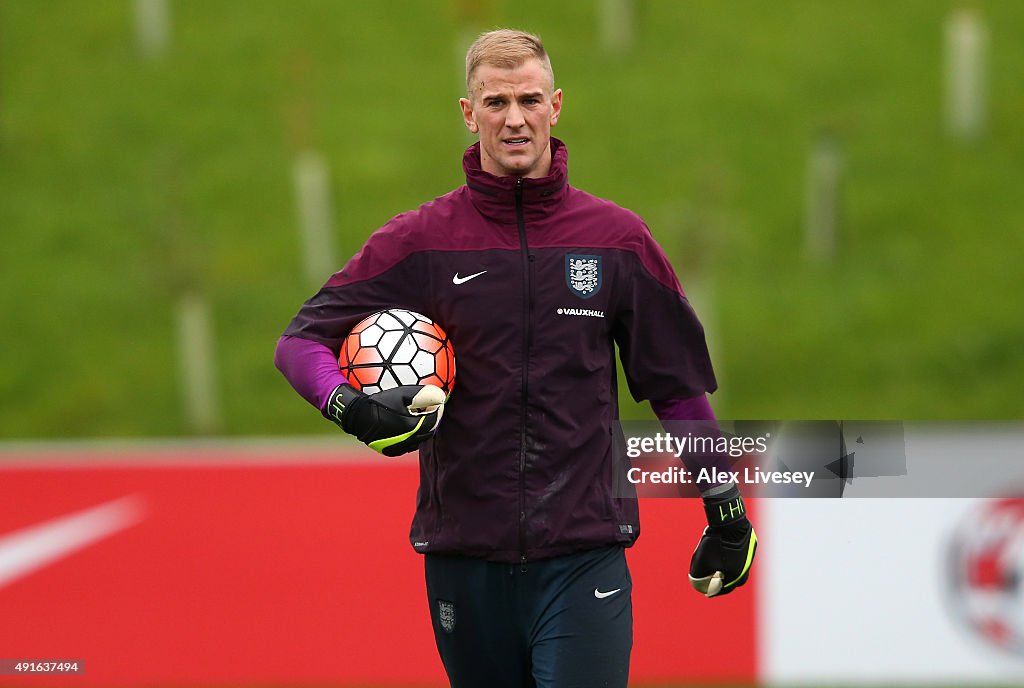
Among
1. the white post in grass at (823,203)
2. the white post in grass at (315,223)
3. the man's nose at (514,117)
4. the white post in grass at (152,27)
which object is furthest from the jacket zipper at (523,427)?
the white post in grass at (152,27)

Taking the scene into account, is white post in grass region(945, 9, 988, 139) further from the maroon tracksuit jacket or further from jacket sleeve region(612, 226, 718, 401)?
the maroon tracksuit jacket

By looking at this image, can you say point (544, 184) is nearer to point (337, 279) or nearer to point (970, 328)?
point (337, 279)

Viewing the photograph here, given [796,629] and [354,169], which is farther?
[354,169]

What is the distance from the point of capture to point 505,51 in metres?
3.63

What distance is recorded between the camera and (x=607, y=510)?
3719 mm

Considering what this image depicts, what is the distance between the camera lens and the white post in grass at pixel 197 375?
14.2m

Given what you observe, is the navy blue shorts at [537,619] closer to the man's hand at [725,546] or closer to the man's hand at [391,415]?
the man's hand at [725,546]

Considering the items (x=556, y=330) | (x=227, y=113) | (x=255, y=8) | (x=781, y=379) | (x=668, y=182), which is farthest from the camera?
(x=255, y=8)

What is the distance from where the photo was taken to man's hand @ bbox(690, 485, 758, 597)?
3906mm

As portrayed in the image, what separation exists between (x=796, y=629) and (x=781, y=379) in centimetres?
797

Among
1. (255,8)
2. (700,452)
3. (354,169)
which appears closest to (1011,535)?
(700,452)

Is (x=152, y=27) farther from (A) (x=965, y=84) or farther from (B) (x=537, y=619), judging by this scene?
(B) (x=537, y=619)

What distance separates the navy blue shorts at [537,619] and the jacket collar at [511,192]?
3.04 ft

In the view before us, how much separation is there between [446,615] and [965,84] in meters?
15.9
